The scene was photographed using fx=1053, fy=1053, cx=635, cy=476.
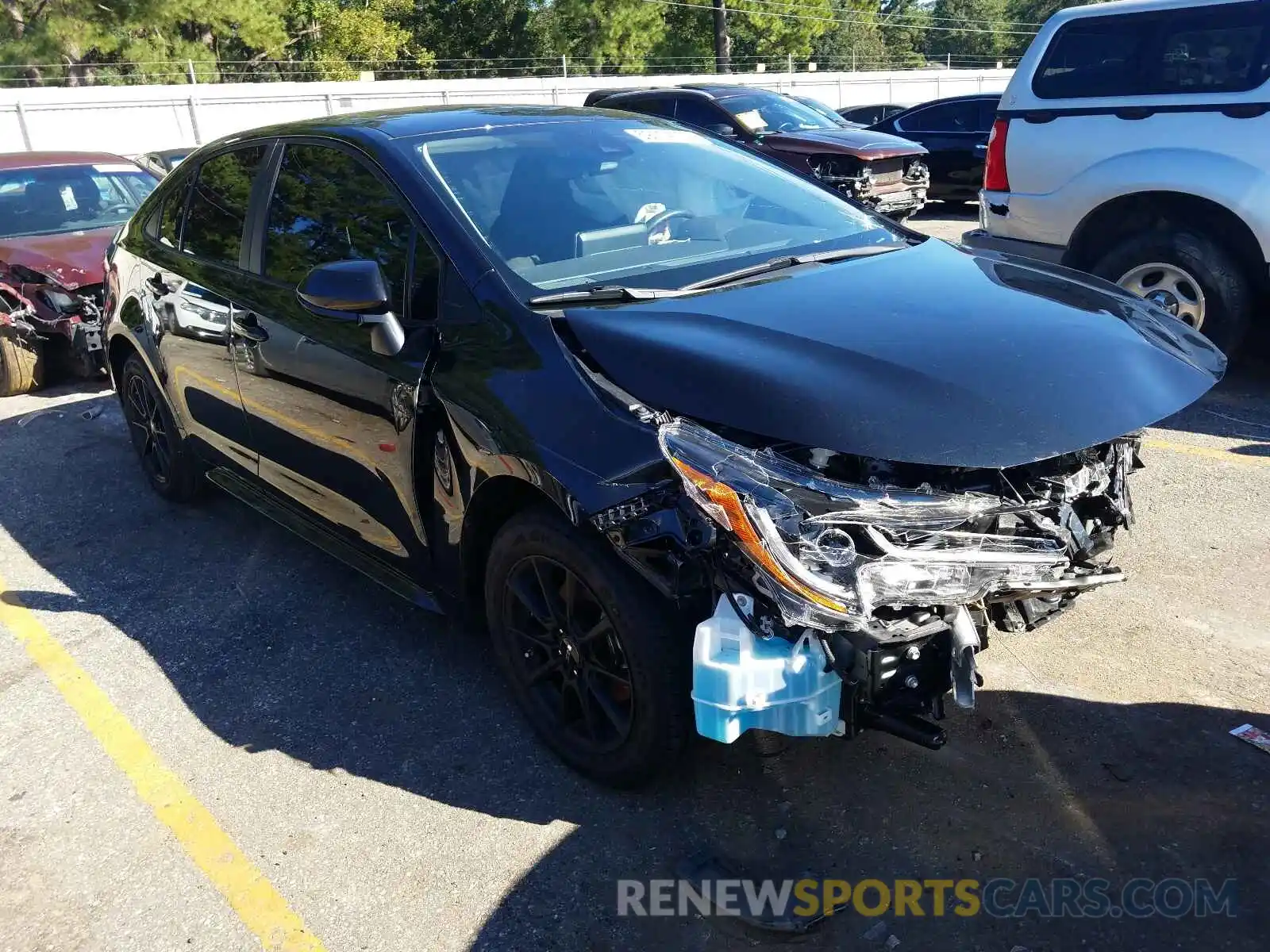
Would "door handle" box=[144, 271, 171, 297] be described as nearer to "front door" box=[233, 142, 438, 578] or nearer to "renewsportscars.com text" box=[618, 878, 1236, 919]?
"front door" box=[233, 142, 438, 578]

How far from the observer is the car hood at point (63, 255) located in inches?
295

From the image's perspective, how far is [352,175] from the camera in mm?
3578

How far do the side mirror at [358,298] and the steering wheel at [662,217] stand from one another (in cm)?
89

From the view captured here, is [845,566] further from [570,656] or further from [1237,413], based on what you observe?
[1237,413]

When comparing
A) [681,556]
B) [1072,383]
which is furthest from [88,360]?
[1072,383]

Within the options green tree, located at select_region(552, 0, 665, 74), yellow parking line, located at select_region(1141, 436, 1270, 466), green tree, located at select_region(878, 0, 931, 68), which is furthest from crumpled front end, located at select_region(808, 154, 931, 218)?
green tree, located at select_region(878, 0, 931, 68)

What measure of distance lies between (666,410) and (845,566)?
593 mm

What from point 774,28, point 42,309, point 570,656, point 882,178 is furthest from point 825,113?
point 774,28

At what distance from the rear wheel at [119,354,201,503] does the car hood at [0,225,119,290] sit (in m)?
2.25

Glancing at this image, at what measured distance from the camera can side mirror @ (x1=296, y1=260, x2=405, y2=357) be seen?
3059 millimetres

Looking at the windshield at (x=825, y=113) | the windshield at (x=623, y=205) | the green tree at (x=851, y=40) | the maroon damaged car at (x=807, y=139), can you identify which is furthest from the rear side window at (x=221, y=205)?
the green tree at (x=851, y=40)

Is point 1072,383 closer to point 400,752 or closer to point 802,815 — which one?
point 802,815

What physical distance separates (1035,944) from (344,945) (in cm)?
163

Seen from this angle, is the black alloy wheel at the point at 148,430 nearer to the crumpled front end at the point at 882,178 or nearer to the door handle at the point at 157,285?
the door handle at the point at 157,285
